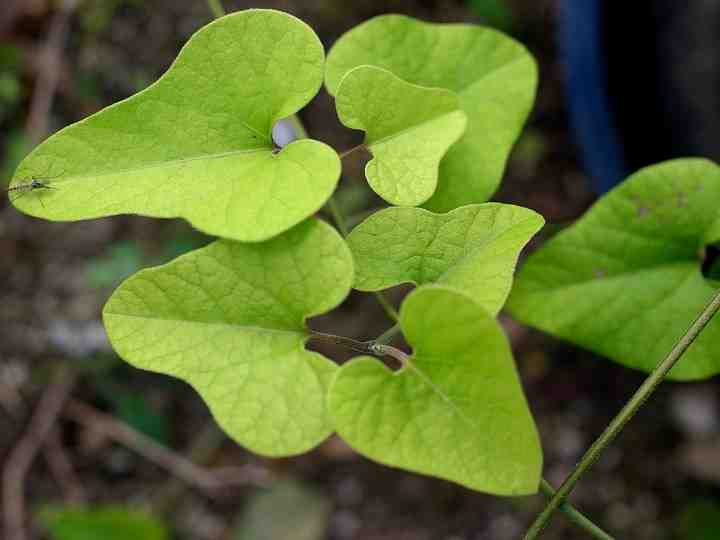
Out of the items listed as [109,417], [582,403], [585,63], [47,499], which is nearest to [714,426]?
[582,403]

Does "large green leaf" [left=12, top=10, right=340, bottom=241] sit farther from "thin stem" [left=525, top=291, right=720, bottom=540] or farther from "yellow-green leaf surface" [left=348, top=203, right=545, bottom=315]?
"thin stem" [left=525, top=291, right=720, bottom=540]

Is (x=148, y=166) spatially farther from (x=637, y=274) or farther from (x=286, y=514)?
(x=286, y=514)

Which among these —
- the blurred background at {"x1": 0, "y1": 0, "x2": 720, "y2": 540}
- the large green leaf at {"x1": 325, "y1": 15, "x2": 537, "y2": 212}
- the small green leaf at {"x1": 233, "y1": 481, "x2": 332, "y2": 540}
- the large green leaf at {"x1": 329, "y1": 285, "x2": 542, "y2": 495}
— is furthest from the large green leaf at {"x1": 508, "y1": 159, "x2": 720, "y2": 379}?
the small green leaf at {"x1": 233, "y1": 481, "x2": 332, "y2": 540}

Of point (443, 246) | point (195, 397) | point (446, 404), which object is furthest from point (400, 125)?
point (195, 397)

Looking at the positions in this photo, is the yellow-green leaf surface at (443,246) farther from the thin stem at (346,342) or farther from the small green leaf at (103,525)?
the small green leaf at (103,525)

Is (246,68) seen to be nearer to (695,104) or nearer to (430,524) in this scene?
(695,104)

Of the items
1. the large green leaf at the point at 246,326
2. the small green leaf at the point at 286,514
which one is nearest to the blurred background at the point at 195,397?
the small green leaf at the point at 286,514
